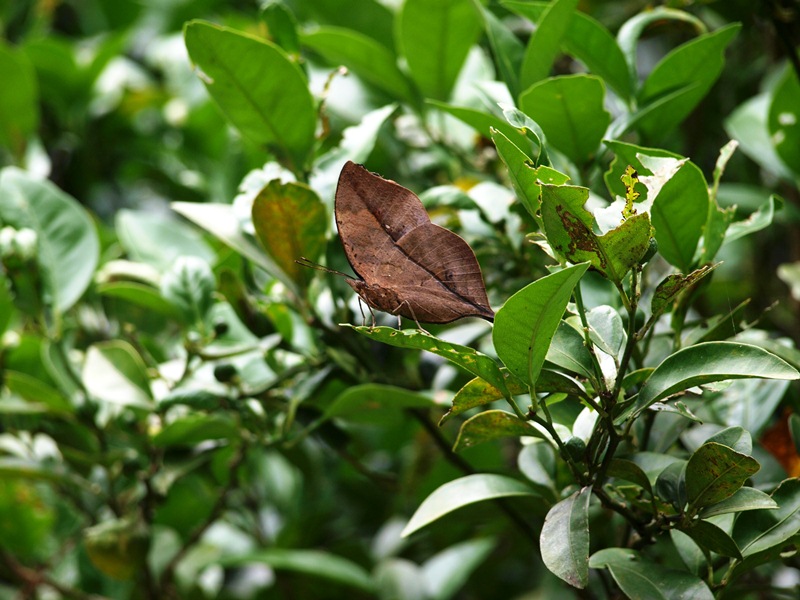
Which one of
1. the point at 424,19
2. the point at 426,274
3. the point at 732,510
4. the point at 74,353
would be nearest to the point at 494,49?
the point at 424,19

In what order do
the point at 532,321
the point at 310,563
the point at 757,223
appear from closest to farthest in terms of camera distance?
1. the point at 532,321
2. the point at 757,223
3. the point at 310,563

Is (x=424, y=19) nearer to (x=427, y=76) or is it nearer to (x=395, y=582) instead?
(x=427, y=76)

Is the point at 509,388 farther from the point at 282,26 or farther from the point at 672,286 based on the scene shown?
the point at 282,26

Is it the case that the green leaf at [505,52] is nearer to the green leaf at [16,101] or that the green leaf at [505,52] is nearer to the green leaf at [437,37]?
the green leaf at [437,37]

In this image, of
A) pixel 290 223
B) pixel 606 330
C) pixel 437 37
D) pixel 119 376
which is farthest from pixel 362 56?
pixel 606 330

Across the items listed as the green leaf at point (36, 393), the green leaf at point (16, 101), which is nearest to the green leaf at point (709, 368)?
the green leaf at point (36, 393)

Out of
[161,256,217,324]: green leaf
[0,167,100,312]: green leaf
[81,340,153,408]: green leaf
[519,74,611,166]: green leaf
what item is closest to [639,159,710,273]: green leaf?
[519,74,611,166]: green leaf
